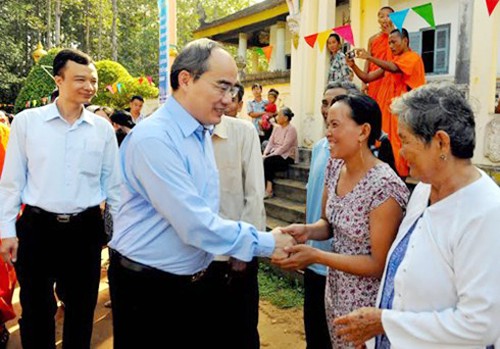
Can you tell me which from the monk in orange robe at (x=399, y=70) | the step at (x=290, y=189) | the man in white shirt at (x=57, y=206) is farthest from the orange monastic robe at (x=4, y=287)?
the step at (x=290, y=189)

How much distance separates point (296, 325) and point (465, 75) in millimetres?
3547

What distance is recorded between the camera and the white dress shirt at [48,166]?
8.54 ft

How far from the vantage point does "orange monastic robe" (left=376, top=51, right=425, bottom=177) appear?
4762 millimetres

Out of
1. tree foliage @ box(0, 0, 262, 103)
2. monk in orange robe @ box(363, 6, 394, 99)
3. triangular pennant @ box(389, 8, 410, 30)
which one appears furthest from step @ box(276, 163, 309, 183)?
tree foliage @ box(0, 0, 262, 103)

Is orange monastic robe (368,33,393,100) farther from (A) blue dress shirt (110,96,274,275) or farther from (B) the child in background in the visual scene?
(A) blue dress shirt (110,96,274,275)

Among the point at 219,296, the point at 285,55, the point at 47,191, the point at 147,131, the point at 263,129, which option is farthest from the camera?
the point at 285,55

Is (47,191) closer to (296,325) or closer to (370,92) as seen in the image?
(296,325)

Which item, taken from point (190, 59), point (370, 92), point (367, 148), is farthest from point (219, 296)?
point (370, 92)

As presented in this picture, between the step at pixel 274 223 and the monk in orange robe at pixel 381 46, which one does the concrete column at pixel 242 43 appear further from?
the step at pixel 274 223

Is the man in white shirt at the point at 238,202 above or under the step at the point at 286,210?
above

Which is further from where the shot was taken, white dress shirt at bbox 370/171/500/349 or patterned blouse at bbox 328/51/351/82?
patterned blouse at bbox 328/51/351/82

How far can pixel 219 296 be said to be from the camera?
2.85 m

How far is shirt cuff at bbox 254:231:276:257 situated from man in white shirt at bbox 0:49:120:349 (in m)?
1.41

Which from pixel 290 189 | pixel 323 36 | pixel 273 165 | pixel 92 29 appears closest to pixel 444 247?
pixel 290 189
